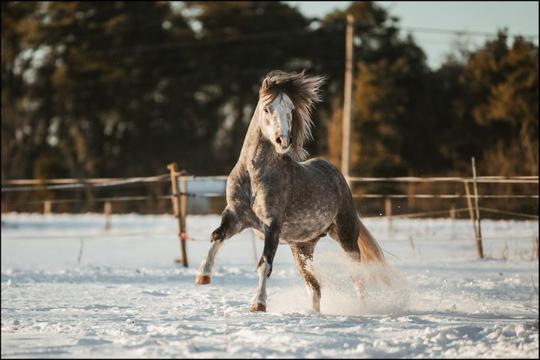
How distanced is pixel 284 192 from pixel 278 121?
1.76 ft

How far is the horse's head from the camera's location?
5082 mm

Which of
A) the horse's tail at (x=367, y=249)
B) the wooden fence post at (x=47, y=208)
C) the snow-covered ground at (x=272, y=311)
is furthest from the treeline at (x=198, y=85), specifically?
the horse's tail at (x=367, y=249)

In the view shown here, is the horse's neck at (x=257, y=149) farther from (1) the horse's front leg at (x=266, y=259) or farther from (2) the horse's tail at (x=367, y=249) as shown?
(2) the horse's tail at (x=367, y=249)

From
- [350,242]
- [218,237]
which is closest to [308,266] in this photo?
[350,242]

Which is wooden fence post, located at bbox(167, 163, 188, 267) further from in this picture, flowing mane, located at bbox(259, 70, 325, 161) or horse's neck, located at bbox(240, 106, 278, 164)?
horse's neck, located at bbox(240, 106, 278, 164)

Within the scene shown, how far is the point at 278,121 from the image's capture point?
16.8 feet

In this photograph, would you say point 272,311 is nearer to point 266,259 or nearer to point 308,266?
point 308,266

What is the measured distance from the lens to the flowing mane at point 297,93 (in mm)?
5402

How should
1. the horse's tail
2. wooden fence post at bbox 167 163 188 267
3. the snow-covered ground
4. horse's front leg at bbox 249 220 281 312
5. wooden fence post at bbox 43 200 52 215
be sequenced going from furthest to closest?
wooden fence post at bbox 43 200 52 215 < wooden fence post at bbox 167 163 188 267 < the horse's tail < horse's front leg at bbox 249 220 281 312 < the snow-covered ground

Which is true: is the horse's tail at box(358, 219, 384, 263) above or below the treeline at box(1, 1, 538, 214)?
below

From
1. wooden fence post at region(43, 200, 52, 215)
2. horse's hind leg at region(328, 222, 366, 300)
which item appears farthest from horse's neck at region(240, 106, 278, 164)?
wooden fence post at region(43, 200, 52, 215)

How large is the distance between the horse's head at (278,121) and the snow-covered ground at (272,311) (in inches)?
49.2

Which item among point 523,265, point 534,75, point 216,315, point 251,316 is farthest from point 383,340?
point 534,75

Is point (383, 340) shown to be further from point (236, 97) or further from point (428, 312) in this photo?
point (236, 97)
